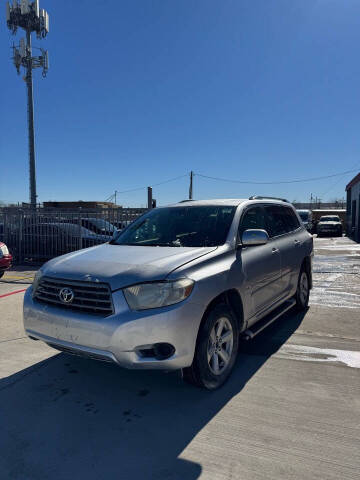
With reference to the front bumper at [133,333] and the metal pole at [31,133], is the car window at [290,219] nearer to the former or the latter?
the front bumper at [133,333]

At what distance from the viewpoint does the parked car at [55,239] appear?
1105 centimetres

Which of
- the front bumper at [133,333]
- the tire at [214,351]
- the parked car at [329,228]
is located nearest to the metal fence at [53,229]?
the tire at [214,351]

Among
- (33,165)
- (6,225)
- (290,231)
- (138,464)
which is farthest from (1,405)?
(33,165)

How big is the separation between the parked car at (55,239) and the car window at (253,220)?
680 cm

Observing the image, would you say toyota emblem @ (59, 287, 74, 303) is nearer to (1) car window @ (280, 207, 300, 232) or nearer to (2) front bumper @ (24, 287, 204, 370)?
(2) front bumper @ (24, 287, 204, 370)

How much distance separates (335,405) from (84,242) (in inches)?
360

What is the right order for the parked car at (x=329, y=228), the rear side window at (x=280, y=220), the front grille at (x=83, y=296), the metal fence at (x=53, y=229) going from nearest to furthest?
the front grille at (x=83, y=296) < the rear side window at (x=280, y=220) < the metal fence at (x=53, y=229) < the parked car at (x=329, y=228)

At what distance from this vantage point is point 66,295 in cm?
315

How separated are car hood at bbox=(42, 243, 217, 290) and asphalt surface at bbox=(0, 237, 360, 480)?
1.06 metres

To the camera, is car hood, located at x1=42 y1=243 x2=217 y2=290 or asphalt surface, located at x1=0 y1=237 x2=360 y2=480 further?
car hood, located at x1=42 y1=243 x2=217 y2=290

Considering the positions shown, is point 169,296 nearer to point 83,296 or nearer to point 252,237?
point 83,296

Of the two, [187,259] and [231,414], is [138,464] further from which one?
[187,259]

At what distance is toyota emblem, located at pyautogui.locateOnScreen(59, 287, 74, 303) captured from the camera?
3.13m

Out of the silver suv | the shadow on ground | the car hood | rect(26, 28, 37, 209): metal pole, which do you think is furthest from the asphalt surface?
rect(26, 28, 37, 209): metal pole
